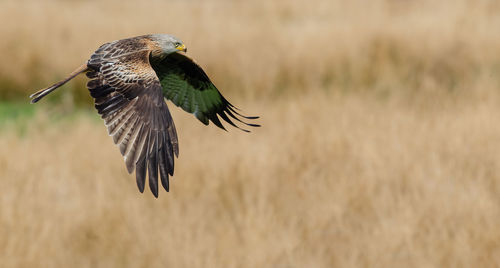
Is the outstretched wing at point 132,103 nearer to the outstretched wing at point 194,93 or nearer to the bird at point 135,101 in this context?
the bird at point 135,101

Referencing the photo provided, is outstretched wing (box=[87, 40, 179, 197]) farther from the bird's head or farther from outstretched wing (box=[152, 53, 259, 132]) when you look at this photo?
outstretched wing (box=[152, 53, 259, 132])

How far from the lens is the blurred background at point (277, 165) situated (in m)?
6.14

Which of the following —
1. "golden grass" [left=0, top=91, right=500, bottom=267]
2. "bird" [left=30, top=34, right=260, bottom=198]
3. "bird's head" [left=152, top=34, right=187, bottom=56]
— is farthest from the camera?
"golden grass" [left=0, top=91, right=500, bottom=267]

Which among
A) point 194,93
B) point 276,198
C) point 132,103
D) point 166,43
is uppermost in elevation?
point 166,43

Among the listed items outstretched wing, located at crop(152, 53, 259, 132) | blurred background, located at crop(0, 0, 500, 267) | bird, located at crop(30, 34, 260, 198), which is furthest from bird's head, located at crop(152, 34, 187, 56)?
blurred background, located at crop(0, 0, 500, 267)

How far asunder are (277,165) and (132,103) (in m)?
4.17

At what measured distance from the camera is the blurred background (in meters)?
6.14

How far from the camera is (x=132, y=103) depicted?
336 cm

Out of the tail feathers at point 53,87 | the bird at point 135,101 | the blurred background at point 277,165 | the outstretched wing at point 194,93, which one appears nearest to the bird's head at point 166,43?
the bird at point 135,101

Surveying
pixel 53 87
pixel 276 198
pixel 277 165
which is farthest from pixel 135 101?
pixel 277 165

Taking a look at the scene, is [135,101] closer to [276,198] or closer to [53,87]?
[53,87]

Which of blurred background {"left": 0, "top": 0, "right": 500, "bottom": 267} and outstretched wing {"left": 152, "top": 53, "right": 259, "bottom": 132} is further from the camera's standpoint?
blurred background {"left": 0, "top": 0, "right": 500, "bottom": 267}

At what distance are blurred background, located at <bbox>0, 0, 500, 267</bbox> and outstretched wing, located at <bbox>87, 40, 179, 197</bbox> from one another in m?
2.74

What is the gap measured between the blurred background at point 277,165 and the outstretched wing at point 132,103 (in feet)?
9.00
